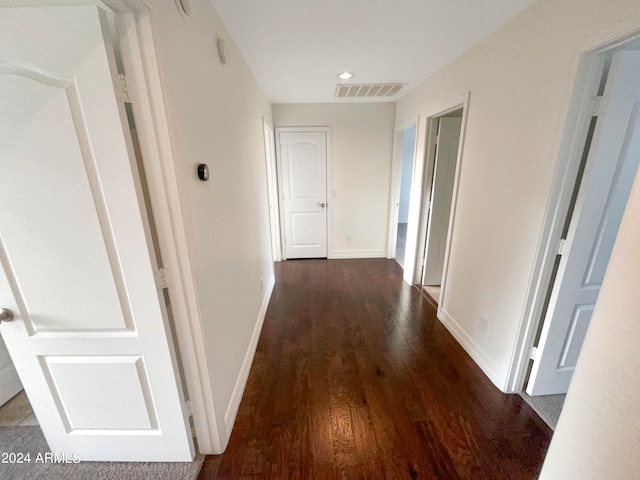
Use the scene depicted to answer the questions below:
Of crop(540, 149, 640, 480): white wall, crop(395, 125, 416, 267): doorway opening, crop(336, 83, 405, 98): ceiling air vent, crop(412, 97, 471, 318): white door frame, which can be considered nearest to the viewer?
crop(540, 149, 640, 480): white wall

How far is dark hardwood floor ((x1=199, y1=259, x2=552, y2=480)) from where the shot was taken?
1.29m

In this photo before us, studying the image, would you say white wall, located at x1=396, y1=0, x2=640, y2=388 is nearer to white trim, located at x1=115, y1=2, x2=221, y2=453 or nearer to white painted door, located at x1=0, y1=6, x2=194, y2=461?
white trim, located at x1=115, y1=2, x2=221, y2=453

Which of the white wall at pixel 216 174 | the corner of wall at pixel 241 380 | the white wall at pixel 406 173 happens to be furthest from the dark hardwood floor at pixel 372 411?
the white wall at pixel 406 173

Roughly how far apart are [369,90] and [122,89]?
277cm

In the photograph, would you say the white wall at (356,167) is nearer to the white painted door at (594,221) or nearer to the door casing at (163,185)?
the white painted door at (594,221)

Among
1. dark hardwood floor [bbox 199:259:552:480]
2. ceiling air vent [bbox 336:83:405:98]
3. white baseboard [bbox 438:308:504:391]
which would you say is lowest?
dark hardwood floor [bbox 199:259:552:480]

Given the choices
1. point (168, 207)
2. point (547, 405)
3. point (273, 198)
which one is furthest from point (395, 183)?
point (168, 207)

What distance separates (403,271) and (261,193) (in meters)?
2.25

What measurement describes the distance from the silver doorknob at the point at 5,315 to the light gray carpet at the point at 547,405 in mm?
2713

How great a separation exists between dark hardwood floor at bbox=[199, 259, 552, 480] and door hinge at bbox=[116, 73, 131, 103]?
65.9 inches

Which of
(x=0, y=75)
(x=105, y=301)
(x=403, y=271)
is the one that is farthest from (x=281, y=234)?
(x=0, y=75)

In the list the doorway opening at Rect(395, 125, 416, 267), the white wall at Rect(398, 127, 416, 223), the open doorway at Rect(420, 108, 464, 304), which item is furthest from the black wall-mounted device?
the white wall at Rect(398, 127, 416, 223)

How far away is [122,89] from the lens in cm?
83

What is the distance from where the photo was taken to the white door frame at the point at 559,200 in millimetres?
1165
